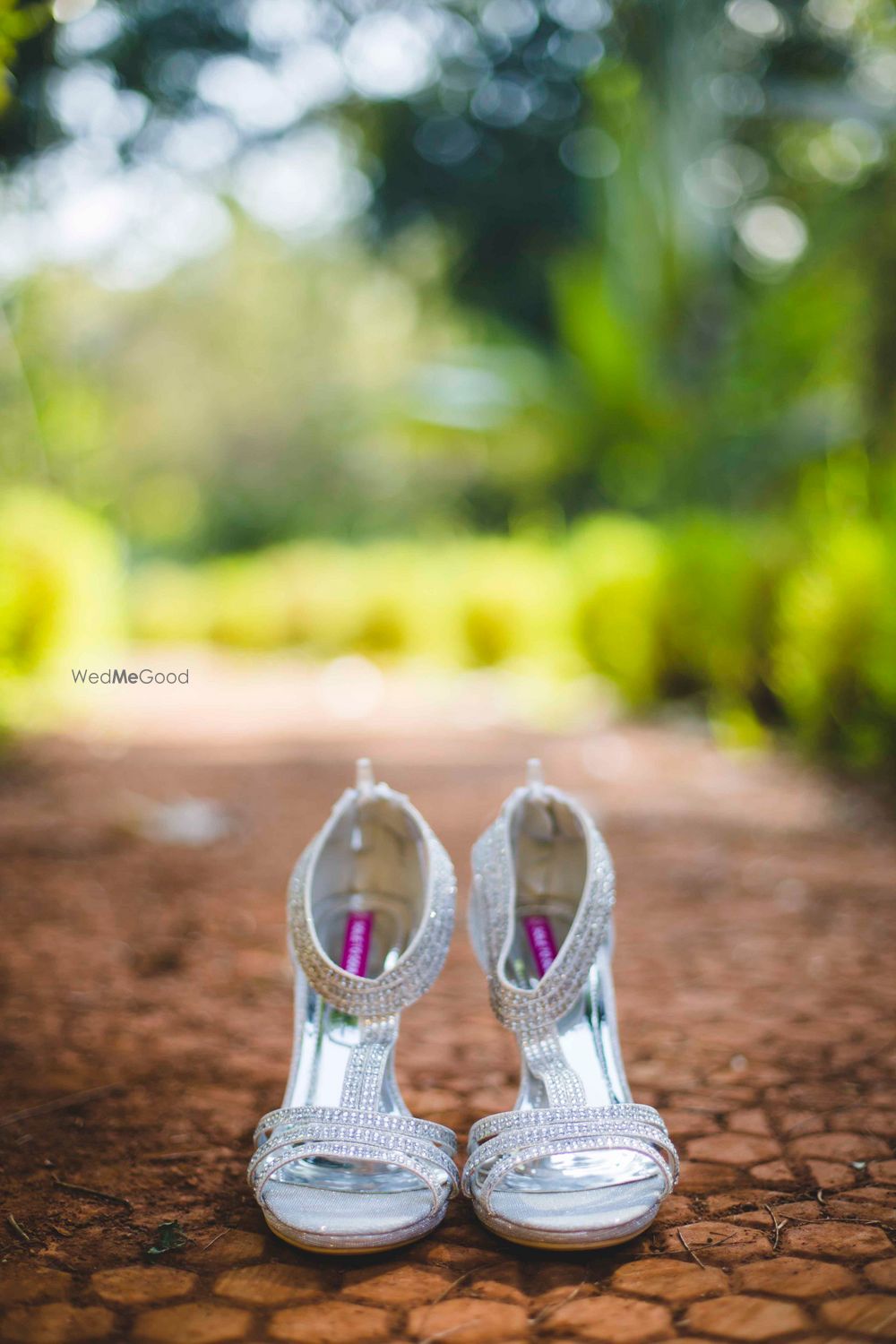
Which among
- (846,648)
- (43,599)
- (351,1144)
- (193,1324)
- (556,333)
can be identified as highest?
(556,333)

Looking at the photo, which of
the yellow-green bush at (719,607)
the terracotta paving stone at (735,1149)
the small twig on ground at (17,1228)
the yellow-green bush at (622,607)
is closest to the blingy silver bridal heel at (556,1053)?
the terracotta paving stone at (735,1149)

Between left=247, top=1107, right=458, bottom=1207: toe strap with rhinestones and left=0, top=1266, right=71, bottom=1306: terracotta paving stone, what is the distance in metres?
0.26

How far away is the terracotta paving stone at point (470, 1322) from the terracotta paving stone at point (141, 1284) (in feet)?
0.99

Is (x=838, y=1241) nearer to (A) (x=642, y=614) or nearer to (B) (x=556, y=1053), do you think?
(B) (x=556, y=1053)

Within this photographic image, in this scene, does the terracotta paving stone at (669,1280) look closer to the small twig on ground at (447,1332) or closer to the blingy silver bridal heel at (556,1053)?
the blingy silver bridal heel at (556,1053)

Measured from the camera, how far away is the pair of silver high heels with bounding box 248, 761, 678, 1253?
1.31 meters

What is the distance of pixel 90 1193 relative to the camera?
150 centimetres

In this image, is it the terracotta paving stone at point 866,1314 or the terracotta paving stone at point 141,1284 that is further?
the terracotta paving stone at point 141,1284

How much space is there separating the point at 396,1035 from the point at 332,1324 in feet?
1.39

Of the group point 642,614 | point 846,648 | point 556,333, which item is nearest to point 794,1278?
point 846,648

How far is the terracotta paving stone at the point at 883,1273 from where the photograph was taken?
4.05ft

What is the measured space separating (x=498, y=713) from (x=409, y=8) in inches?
365

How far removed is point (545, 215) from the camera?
14516 millimetres

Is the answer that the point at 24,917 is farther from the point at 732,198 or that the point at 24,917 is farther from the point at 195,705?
the point at 732,198
